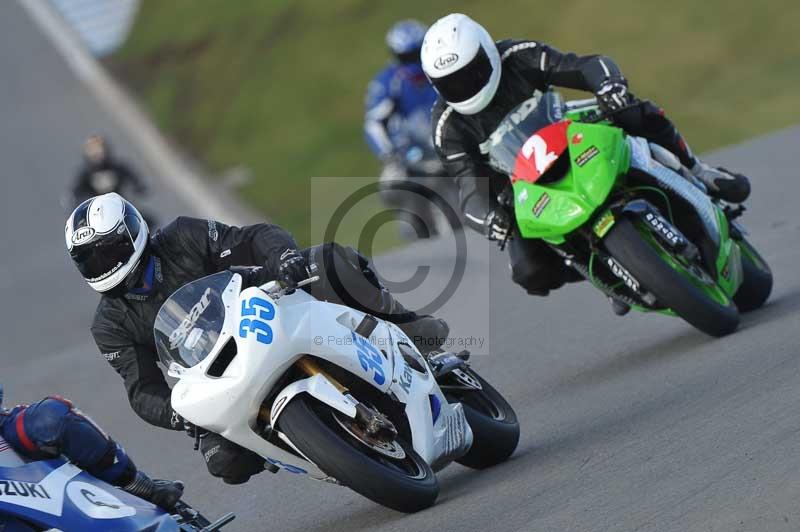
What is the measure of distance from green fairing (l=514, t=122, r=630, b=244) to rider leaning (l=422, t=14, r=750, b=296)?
0.39 metres

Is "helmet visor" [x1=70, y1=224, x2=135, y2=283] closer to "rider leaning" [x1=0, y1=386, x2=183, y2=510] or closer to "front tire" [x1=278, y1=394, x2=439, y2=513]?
"rider leaning" [x1=0, y1=386, x2=183, y2=510]

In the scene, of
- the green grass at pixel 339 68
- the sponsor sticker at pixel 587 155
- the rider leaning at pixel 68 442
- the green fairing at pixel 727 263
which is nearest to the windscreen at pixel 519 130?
the sponsor sticker at pixel 587 155

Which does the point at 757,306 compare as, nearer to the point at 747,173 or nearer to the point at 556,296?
the point at 556,296

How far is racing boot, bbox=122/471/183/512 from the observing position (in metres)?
5.38

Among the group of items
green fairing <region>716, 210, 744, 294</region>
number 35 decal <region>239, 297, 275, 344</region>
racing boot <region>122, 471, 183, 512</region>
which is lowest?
green fairing <region>716, 210, 744, 294</region>

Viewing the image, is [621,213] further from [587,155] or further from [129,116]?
[129,116]

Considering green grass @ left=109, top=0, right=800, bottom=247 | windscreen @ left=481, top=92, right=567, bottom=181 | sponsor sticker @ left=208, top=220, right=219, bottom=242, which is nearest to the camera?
sponsor sticker @ left=208, top=220, right=219, bottom=242

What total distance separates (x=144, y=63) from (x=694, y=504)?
81.1 ft

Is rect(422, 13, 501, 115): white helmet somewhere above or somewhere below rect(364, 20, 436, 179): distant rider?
above

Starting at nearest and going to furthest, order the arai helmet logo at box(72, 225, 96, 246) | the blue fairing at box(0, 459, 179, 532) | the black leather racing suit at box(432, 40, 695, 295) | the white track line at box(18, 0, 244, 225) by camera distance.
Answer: the blue fairing at box(0, 459, 179, 532), the arai helmet logo at box(72, 225, 96, 246), the black leather racing suit at box(432, 40, 695, 295), the white track line at box(18, 0, 244, 225)

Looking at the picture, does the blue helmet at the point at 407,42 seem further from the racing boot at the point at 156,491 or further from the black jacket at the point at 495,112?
the racing boot at the point at 156,491

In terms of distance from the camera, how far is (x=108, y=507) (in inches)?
197

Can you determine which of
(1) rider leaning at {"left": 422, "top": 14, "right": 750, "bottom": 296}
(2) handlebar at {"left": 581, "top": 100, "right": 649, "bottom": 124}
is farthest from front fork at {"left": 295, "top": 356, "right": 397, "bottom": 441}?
(2) handlebar at {"left": 581, "top": 100, "right": 649, "bottom": 124}

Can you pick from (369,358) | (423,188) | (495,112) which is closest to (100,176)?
(423,188)
